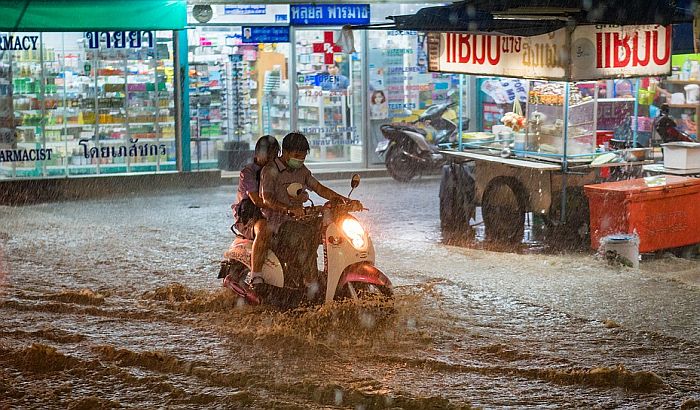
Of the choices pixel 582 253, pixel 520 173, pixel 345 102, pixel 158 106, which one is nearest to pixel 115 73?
pixel 158 106

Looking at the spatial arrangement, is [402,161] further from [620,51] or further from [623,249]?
[623,249]

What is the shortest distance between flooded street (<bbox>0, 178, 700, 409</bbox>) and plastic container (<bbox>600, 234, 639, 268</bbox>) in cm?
17

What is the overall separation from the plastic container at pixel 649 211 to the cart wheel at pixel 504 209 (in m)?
1.00

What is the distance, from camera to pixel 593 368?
285 inches

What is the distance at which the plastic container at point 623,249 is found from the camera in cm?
1089

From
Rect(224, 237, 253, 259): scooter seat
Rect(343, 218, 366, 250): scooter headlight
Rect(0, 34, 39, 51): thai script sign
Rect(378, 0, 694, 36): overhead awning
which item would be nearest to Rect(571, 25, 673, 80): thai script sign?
Rect(378, 0, 694, 36): overhead awning

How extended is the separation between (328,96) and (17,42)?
527 cm

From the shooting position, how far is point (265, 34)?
1772 centimetres

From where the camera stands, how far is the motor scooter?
27.4ft

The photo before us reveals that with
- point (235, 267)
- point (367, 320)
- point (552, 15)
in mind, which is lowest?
point (367, 320)

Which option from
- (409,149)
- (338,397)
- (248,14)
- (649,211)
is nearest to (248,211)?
(338,397)

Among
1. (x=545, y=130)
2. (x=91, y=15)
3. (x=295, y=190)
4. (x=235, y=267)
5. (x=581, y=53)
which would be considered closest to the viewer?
(x=295, y=190)

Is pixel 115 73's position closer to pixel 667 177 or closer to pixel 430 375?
pixel 667 177

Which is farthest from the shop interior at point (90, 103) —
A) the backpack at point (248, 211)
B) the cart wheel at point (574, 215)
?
the backpack at point (248, 211)
